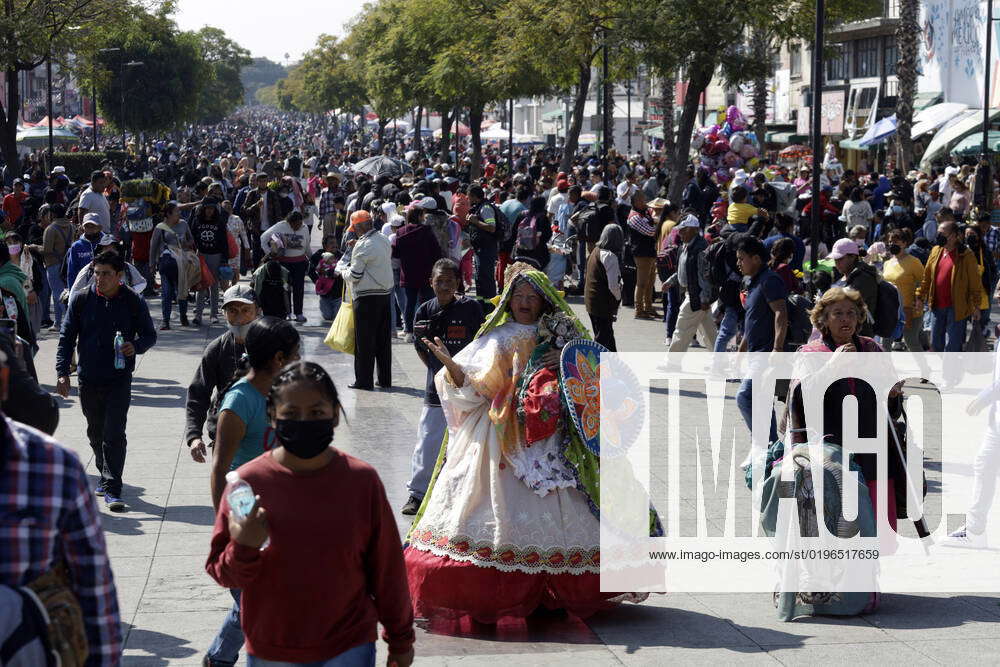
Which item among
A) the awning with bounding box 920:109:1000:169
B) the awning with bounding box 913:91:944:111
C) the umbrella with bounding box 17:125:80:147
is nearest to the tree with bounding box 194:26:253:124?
the umbrella with bounding box 17:125:80:147

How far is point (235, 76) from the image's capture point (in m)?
149

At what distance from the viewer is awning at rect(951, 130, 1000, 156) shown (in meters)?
36.6

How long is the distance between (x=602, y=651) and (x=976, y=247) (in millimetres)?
9893

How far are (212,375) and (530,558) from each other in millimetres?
1649

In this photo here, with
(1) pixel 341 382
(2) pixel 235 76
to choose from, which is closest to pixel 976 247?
(1) pixel 341 382

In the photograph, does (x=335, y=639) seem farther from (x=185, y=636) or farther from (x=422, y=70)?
(x=422, y=70)

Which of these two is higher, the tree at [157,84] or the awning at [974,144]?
the tree at [157,84]

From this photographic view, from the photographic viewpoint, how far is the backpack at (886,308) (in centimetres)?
1203

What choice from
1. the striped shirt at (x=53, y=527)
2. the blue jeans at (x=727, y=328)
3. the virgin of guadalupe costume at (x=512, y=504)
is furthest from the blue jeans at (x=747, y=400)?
the striped shirt at (x=53, y=527)

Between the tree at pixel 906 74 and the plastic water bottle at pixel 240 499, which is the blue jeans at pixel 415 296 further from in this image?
the tree at pixel 906 74

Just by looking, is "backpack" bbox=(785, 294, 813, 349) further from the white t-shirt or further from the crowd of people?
the white t-shirt

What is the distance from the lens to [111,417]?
921 centimetres

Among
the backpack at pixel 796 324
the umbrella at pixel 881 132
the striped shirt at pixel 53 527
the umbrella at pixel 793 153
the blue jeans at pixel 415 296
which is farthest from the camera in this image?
the umbrella at pixel 881 132

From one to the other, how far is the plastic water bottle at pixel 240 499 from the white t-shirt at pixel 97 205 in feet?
54.7
